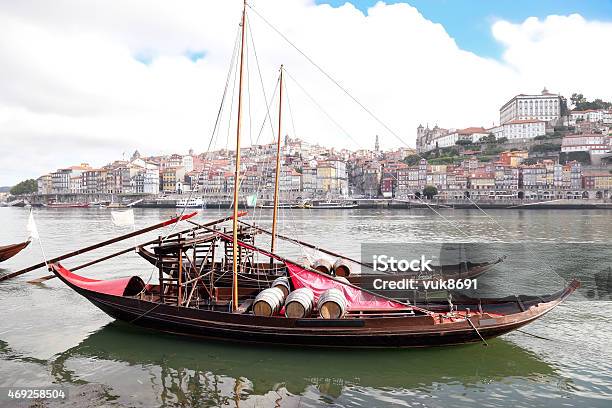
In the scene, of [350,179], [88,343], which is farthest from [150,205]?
[88,343]

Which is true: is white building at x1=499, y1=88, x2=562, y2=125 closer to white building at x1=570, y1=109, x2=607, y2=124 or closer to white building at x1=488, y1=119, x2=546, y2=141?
white building at x1=570, y1=109, x2=607, y2=124

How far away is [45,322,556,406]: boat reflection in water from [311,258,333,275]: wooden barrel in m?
4.18

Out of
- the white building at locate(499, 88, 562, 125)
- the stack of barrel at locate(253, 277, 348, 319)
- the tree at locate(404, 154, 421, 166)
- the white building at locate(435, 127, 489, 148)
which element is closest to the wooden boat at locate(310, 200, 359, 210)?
the tree at locate(404, 154, 421, 166)

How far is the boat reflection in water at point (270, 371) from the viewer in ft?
23.6

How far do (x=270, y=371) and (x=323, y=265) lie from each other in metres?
5.10

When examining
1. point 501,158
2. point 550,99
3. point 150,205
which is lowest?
point 150,205

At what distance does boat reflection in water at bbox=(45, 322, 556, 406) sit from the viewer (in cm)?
719

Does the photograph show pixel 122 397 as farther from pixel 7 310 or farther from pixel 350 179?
pixel 350 179

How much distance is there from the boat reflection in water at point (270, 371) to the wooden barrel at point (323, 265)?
418 centimetres

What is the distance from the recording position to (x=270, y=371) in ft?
25.9

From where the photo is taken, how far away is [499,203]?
86625mm

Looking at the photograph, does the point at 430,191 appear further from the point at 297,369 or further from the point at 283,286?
the point at 297,369

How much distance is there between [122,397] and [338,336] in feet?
10.7

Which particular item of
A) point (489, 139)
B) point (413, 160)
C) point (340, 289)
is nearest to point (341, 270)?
point (340, 289)
